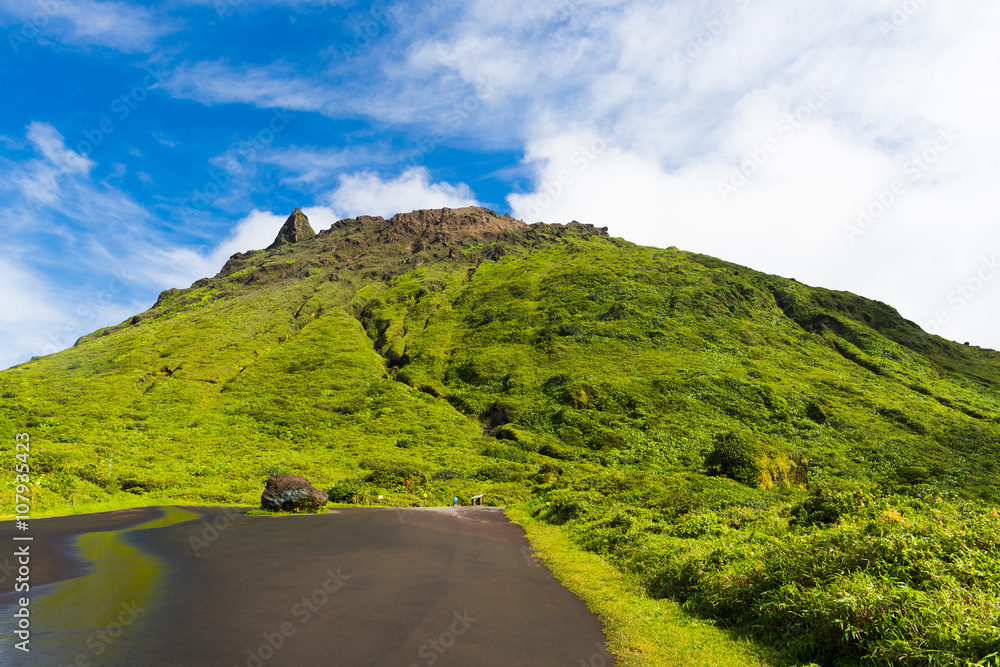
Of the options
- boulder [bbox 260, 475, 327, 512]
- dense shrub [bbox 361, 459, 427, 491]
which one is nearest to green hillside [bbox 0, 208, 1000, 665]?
dense shrub [bbox 361, 459, 427, 491]

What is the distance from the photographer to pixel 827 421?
7938cm

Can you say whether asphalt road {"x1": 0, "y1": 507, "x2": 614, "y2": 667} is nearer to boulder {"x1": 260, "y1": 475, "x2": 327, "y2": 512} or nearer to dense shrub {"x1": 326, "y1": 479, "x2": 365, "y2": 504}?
boulder {"x1": 260, "y1": 475, "x2": 327, "y2": 512}

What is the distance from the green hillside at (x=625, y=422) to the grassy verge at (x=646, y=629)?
2.52 ft

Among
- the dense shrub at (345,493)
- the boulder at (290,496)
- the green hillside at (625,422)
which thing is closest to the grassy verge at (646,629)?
the green hillside at (625,422)

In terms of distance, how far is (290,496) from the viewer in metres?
33.3

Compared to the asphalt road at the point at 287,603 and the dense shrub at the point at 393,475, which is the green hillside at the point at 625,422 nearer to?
the dense shrub at the point at 393,475

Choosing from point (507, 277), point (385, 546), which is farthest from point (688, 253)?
point (385, 546)

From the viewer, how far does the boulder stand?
1303 inches

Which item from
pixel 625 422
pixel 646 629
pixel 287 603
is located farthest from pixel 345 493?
pixel 625 422

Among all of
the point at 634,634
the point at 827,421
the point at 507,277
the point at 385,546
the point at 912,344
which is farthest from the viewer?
the point at 507,277

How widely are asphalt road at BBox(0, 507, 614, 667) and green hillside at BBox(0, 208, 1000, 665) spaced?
522 cm

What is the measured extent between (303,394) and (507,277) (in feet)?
294

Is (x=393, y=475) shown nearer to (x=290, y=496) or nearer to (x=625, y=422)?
(x=290, y=496)

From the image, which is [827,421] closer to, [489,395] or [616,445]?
[616,445]
